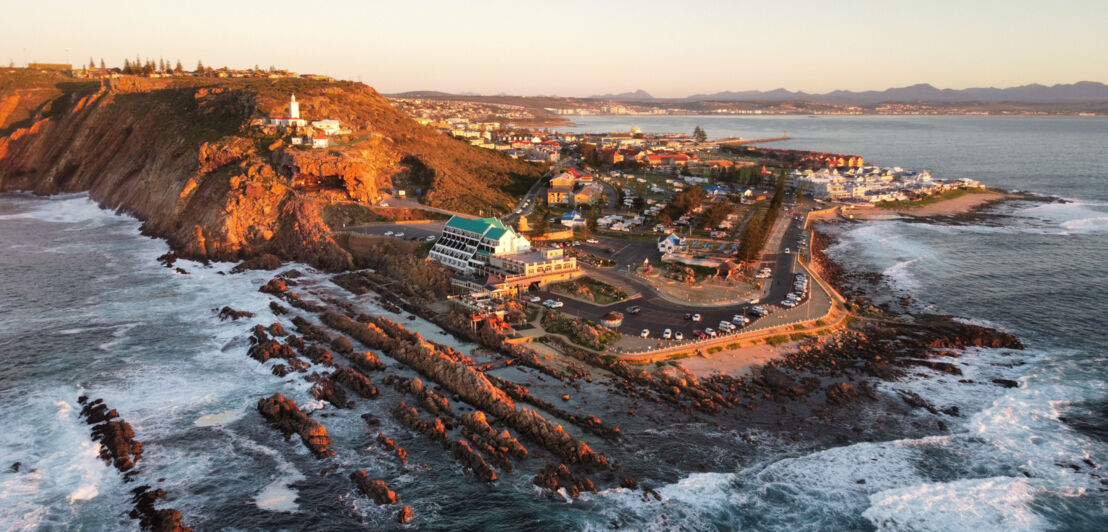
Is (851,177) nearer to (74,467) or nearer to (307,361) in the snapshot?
(307,361)

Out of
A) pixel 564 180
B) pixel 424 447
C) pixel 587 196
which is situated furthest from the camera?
pixel 564 180

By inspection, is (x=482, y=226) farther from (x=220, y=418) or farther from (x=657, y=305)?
(x=220, y=418)

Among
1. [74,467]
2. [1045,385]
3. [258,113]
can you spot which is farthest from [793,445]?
[258,113]

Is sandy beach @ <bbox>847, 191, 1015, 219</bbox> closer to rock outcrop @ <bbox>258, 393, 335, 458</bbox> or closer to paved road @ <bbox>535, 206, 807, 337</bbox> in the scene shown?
paved road @ <bbox>535, 206, 807, 337</bbox>

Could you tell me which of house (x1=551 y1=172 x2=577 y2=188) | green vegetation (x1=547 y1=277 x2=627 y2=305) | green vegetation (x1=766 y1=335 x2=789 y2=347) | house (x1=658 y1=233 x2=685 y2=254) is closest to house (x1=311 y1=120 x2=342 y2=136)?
house (x1=551 y1=172 x2=577 y2=188)

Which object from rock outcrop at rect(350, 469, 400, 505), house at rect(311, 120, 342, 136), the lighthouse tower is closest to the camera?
rock outcrop at rect(350, 469, 400, 505)

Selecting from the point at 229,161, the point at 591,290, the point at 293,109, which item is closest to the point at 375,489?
the point at 591,290

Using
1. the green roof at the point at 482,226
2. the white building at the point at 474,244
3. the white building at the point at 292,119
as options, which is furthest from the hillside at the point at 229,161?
the green roof at the point at 482,226
